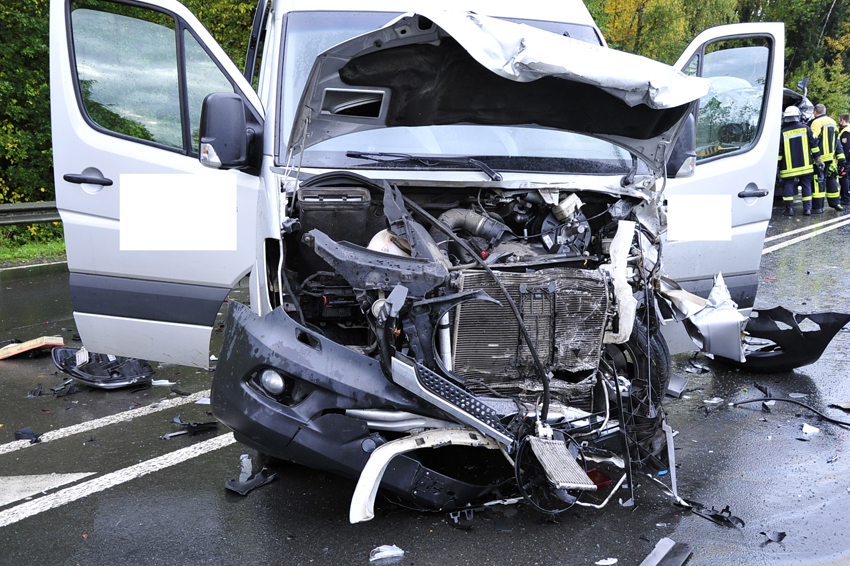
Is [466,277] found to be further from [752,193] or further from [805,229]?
[805,229]

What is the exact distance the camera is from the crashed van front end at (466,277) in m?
2.91

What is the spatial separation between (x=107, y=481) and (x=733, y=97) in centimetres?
440

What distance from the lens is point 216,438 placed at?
166 inches

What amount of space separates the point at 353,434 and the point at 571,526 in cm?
108

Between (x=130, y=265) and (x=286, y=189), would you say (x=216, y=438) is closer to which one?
(x=130, y=265)

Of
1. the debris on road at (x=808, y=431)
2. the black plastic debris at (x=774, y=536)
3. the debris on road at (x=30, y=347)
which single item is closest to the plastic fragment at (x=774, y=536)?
the black plastic debris at (x=774, y=536)

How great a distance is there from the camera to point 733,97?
15.8ft

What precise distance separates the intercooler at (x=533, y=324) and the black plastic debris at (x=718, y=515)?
0.82m

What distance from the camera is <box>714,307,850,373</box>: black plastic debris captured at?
4.91 meters

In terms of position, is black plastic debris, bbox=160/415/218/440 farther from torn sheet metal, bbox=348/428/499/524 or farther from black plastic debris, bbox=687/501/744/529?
black plastic debris, bbox=687/501/744/529

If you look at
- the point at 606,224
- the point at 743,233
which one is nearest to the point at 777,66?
the point at 743,233

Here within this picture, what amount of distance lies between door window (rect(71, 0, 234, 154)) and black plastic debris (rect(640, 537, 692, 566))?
304 centimetres

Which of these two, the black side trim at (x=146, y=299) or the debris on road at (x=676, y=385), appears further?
the debris on road at (x=676, y=385)

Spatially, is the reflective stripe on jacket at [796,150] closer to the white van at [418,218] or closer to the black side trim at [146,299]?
the white van at [418,218]
